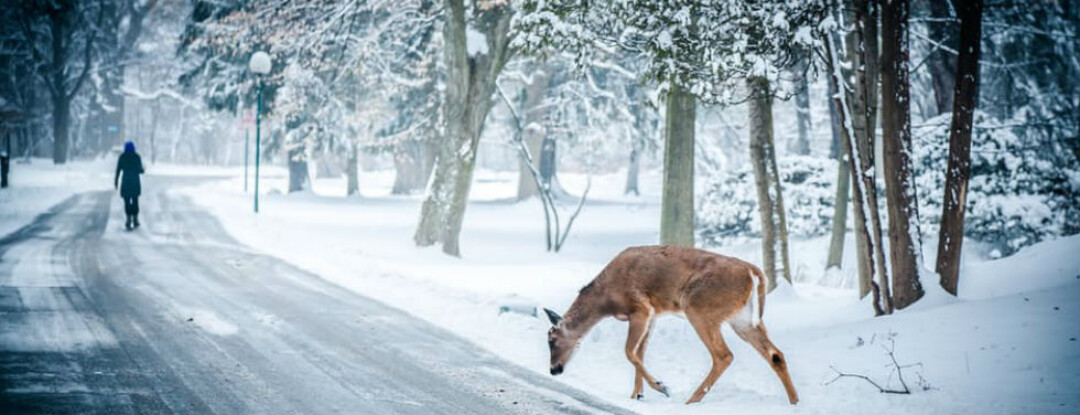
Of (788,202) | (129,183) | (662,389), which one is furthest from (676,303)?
(129,183)

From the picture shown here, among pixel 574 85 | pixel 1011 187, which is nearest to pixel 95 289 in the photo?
pixel 1011 187

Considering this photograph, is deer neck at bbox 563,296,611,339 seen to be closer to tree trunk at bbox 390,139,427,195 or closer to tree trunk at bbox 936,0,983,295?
tree trunk at bbox 936,0,983,295

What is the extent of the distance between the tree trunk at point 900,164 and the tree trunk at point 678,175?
496 cm

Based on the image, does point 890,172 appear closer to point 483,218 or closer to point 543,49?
point 543,49

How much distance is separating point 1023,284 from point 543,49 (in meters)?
6.12

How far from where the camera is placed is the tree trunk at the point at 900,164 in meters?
7.90

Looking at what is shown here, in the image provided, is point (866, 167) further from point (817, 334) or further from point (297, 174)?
point (297, 174)

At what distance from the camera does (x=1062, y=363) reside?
19.7ft

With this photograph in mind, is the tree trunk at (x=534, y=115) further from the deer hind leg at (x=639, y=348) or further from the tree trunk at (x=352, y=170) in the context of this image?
the deer hind leg at (x=639, y=348)

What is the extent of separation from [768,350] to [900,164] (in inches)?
120

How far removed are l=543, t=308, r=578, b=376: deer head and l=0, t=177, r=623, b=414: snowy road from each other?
178mm

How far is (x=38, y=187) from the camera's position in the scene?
28688 mm

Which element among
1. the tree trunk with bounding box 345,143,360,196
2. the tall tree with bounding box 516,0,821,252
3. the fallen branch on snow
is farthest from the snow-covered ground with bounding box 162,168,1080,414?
the tree trunk with bounding box 345,143,360,196

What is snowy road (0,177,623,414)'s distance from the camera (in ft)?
19.2
